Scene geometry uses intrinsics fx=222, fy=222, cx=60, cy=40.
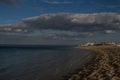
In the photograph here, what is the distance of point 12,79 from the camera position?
2270cm

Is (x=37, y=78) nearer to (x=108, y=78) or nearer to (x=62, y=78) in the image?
(x=62, y=78)

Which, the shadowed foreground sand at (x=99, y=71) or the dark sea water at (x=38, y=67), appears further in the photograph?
the dark sea water at (x=38, y=67)

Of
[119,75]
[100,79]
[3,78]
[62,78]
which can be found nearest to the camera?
[100,79]

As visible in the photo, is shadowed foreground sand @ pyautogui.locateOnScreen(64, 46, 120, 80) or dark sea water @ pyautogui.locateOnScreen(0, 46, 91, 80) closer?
shadowed foreground sand @ pyautogui.locateOnScreen(64, 46, 120, 80)

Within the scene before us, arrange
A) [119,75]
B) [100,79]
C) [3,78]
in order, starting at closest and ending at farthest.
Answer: [100,79]
[119,75]
[3,78]

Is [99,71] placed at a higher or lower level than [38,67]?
higher

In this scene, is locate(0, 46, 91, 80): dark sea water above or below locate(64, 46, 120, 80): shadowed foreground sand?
below

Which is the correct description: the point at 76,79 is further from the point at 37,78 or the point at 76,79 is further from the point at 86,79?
the point at 37,78

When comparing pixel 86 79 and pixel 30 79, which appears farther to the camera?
pixel 30 79

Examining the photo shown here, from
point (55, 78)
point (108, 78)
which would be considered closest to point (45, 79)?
point (55, 78)

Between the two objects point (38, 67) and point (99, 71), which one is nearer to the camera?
point (99, 71)

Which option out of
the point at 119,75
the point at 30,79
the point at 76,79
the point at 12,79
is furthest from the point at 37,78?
the point at 119,75

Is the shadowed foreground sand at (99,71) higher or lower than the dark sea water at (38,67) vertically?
higher

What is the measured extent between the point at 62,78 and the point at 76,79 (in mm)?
2043
